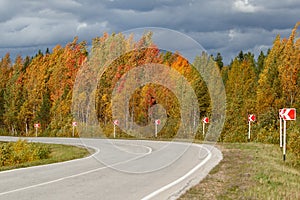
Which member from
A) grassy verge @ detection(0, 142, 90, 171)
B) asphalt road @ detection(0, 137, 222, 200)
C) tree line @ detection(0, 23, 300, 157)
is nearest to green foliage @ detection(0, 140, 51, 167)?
grassy verge @ detection(0, 142, 90, 171)

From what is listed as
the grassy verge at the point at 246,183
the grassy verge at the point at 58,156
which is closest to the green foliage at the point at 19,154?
the grassy verge at the point at 58,156

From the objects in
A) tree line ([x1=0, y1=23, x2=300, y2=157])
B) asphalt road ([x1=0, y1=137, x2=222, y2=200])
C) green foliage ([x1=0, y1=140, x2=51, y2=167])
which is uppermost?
tree line ([x1=0, y1=23, x2=300, y2=157])

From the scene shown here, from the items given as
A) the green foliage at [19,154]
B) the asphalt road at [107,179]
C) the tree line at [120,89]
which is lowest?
the green foliage at [19,154]

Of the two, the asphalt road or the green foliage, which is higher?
the asphalt road

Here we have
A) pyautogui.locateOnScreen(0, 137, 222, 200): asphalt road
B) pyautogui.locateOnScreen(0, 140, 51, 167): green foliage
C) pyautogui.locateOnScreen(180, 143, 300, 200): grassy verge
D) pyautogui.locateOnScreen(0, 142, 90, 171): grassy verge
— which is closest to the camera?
pyautogui.locateOnScreen(180, 143, 300, 200): grassy verge

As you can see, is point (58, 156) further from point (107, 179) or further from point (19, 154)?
point (107, 179)

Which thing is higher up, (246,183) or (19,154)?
(246,183)

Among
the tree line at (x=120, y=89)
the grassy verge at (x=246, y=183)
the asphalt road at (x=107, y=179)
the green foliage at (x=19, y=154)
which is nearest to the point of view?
the grassy verge at (x=246, y=183)

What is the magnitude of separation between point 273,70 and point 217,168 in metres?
39.1

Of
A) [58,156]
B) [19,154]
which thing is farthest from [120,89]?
[19,154]

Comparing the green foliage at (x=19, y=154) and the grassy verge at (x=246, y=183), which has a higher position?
the grassy verge at (x=246, y=183)

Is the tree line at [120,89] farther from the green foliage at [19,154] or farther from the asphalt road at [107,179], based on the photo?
the green foliage at [19,154]

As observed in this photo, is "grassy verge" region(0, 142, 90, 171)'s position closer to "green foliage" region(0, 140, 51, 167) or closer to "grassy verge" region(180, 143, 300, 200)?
"green foliage" region(0, 140, 51, 167)

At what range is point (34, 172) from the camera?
15383mm
